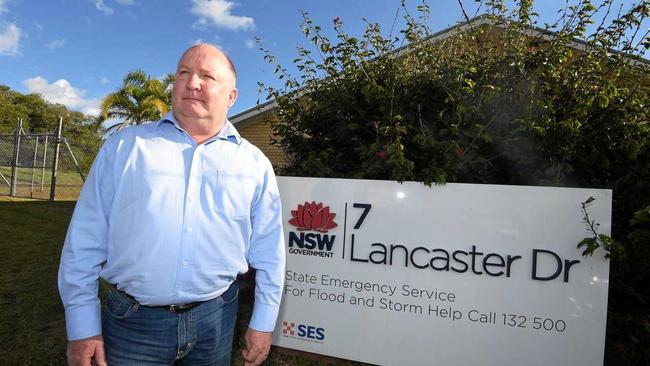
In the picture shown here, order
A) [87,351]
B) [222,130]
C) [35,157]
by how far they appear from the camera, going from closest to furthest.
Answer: [87,351]
[222,130]
[35,157]

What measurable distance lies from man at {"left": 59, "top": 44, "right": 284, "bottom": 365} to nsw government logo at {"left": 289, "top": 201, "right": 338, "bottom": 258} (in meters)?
1.57

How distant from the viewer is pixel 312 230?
346 centimetres

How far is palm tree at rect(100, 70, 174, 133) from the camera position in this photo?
59.3 feet

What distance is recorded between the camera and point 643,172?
9.70 feet

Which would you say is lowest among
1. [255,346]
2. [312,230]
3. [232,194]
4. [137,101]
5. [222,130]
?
[255,346]

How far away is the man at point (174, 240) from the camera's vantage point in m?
1.58

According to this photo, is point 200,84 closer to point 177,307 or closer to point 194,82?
point 194,82

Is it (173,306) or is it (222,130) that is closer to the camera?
(173,306)

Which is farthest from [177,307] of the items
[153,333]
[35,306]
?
[35,306]

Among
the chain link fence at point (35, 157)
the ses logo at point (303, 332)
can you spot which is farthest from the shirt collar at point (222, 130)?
the chain link fence at point (35, 157)

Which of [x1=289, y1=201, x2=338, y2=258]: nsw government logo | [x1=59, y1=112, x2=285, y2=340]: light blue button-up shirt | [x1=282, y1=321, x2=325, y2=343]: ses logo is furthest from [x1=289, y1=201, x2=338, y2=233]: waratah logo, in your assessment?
[x1=59, y1=112, x2=285, y2=340]: light blue button-up shirt

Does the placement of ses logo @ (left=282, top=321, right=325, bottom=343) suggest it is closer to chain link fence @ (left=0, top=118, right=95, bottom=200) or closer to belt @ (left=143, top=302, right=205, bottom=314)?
belt @ (left=143, top=302, right=205, bottom=314)

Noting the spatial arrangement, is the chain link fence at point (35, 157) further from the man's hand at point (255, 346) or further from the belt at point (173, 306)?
the man's hand at point (255, 346)

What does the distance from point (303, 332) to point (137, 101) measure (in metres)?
17.7
